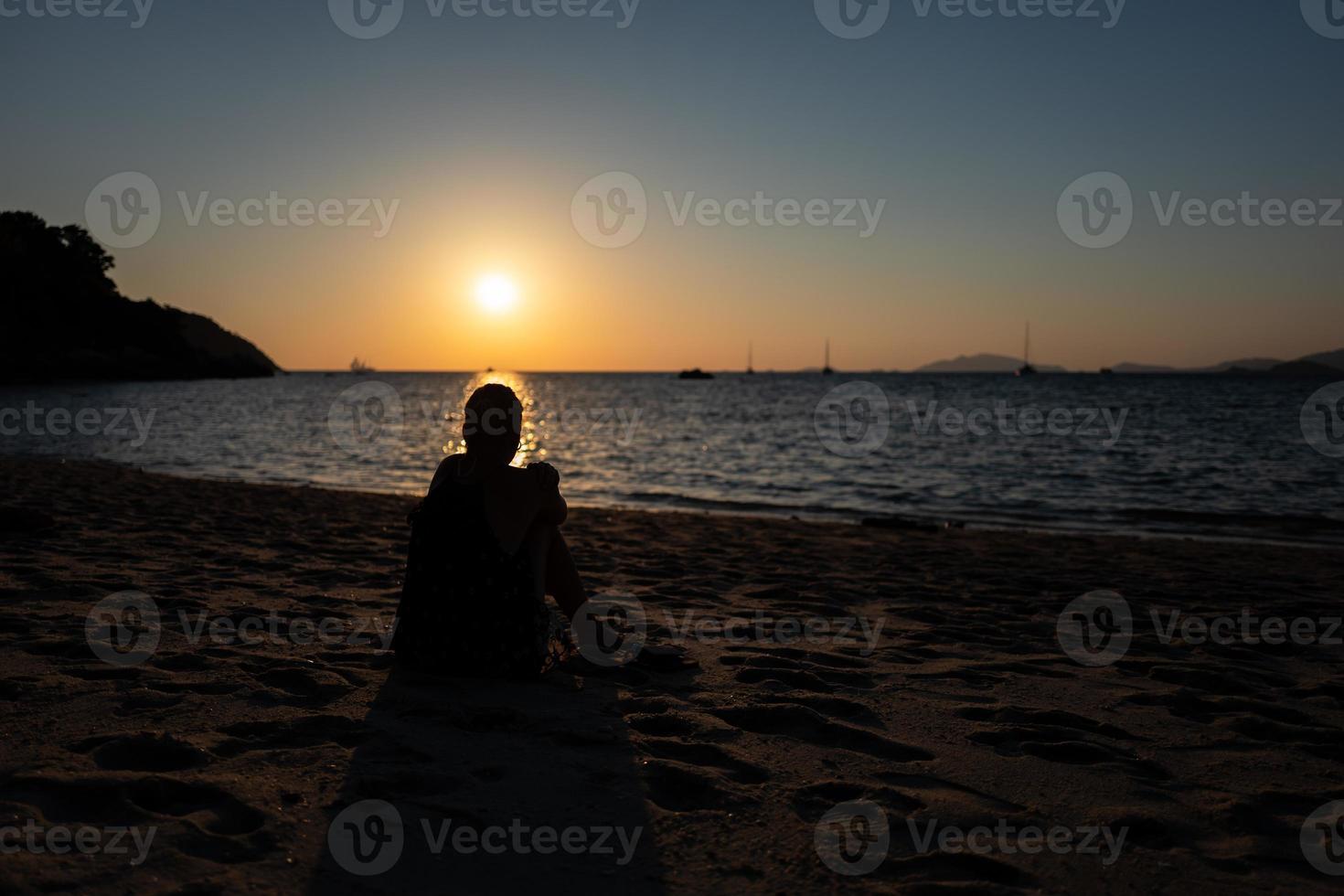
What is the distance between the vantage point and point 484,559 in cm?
397

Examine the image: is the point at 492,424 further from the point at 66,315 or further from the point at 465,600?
the point at 66,315

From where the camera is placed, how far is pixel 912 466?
22672 millimetres

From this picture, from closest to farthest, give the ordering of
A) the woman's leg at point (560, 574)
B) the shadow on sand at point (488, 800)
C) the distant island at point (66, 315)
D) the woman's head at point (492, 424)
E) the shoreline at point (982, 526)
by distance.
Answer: the shadow on sand at point (488, 800) < the woman's head at point (492, 424) < the woman's leg at point (560, 574) < the shoreline at point (982, 526) < the distant island at point (66, 315)

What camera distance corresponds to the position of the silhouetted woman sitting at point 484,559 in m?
3.97

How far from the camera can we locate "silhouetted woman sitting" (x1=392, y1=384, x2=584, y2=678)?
3.97 m

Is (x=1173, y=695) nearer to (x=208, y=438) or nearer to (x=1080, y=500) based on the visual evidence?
(x=1080, y=500)

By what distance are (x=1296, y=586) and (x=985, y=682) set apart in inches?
201

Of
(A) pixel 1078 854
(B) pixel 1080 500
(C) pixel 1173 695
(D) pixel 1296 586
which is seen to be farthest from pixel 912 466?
(A) pixel 1078 854

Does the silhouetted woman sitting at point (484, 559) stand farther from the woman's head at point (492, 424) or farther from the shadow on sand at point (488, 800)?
the shadow on sand at point (488, 800)

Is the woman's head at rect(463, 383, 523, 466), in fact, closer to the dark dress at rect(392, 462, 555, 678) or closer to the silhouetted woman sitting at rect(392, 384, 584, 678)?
the silhouetted woman sitting at rect(392, 384, 584, 678)

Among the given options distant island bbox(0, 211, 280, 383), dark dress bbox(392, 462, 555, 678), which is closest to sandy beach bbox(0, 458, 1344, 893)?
dark dress bbox(392, 462, 555, 678)

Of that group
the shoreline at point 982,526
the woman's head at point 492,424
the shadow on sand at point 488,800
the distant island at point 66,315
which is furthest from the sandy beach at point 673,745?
the distant island at point 66,315

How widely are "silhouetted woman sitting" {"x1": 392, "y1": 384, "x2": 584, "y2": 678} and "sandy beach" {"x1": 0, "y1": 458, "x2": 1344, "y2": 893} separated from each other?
0.61ft

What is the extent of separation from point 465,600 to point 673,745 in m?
1.26
